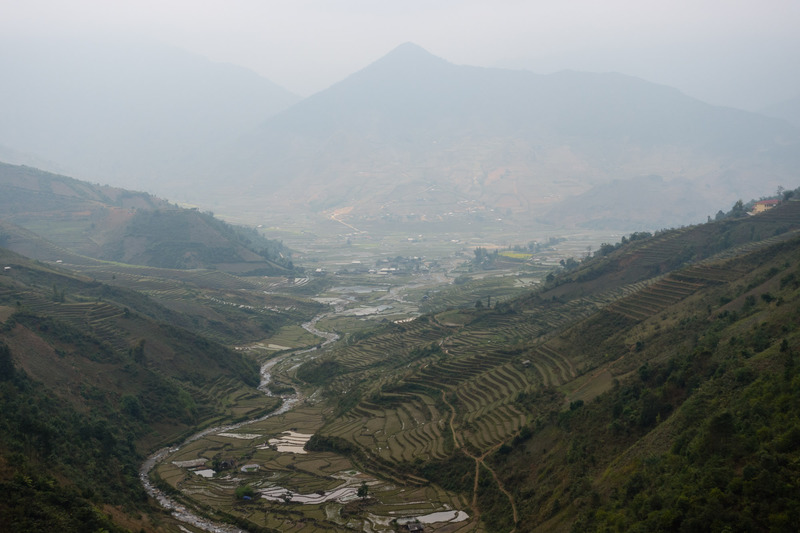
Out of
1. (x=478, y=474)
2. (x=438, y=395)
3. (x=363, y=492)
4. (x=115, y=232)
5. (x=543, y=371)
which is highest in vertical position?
(x=115, y=232)

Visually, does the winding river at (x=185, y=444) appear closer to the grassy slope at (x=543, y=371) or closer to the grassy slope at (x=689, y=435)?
the grassy slope at (x=543, y=371)

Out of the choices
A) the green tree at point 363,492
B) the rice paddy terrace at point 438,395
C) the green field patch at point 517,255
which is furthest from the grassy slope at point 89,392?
the green field patch at point 517,255

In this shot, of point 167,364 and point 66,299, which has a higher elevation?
point 66,299

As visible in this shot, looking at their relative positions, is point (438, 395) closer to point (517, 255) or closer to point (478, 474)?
point (478, 474)

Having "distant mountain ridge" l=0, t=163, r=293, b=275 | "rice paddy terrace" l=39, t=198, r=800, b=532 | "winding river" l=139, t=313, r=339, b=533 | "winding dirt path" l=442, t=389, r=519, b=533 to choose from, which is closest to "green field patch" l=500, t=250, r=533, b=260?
"distant mountain ridge" l=0, t=163, r=293, b=275

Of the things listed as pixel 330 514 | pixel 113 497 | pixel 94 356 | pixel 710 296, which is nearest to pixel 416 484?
pixel 330 514

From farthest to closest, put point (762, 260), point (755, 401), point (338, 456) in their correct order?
1. point (762, 260)
2. point (338, 456)
3. point (755, 401)

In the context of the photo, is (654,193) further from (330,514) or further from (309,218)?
(330,514)

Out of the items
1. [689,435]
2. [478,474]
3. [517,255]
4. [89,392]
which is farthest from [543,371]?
[517,255]

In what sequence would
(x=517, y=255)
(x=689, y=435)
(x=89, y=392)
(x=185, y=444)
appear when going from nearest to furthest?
(x=689, y=435)
(x=89, y=392)
(x=185, y=444)
(x=517, y=255)

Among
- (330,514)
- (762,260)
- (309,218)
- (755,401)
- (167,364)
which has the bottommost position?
(330,514)

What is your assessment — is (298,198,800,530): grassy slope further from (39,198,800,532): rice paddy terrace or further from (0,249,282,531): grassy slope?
(0,249,282,531): grassy slope
